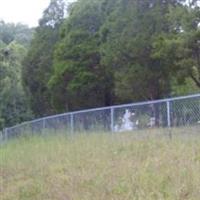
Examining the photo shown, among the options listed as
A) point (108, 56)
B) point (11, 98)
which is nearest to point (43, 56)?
point (11, 98)

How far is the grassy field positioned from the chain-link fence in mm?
438

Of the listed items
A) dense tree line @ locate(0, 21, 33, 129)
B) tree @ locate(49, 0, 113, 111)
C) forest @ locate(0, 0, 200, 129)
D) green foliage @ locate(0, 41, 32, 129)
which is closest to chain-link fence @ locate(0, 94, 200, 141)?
forest @ locate(0, 0, 200, 129)

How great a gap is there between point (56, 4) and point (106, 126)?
Answer: 1081 inches

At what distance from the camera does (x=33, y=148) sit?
12531 millimetres

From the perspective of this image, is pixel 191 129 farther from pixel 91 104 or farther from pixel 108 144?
pixel 91 104

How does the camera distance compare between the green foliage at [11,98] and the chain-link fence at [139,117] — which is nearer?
the chain-link fence at [139,117]

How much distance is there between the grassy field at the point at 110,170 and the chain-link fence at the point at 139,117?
0.44m

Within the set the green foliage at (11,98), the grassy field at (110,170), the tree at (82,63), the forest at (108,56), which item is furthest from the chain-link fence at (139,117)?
the green foliage at (11,98)

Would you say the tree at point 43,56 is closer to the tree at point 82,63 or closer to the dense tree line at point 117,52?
the dense tree line at point 117,52

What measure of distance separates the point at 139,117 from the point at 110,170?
9.91 feet

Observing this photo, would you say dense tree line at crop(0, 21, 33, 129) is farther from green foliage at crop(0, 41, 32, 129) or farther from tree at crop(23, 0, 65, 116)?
tree at crop(23, 0, 65, 116)

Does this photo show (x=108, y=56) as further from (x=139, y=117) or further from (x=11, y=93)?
(x=11, y=93)

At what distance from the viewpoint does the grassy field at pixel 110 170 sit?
6.07 meters

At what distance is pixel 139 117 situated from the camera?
10375mm
